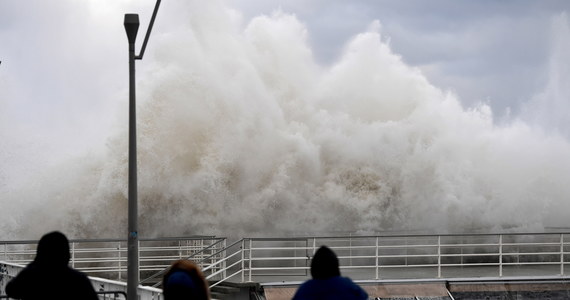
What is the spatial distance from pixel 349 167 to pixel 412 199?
2647 millimetres

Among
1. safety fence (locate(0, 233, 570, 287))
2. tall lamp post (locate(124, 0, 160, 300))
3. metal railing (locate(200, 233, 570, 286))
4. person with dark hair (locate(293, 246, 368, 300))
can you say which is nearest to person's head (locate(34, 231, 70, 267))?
person with dark hair (locate(293, 246, 368, 300))

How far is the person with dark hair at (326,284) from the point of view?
5.48 m

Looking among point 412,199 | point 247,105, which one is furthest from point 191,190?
point 412,199

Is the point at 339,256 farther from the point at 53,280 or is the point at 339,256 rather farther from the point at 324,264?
the point at 53,280

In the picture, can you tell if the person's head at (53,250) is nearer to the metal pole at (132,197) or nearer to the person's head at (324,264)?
the person's head at (324,264)

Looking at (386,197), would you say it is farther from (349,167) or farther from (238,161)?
(238,161)

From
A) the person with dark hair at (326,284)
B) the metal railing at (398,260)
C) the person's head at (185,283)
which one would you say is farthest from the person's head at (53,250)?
the metal railing at (398,260)

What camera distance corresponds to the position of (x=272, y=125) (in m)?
29.0

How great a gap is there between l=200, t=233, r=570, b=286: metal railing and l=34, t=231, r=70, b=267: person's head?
31.8ft

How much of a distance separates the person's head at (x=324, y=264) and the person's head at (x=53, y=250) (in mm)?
1727

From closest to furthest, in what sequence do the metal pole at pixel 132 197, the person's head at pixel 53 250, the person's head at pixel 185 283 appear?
the person's head at pixel 185 283 → the person's head at pixel 53 250 → the metal pole at pixel 132 197

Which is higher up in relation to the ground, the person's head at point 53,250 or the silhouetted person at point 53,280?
the person's head at point 53,250

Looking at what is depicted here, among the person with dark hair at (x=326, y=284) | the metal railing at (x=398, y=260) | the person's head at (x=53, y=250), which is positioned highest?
the person's head at (x=53, y=250)

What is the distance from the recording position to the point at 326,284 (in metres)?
5.51
